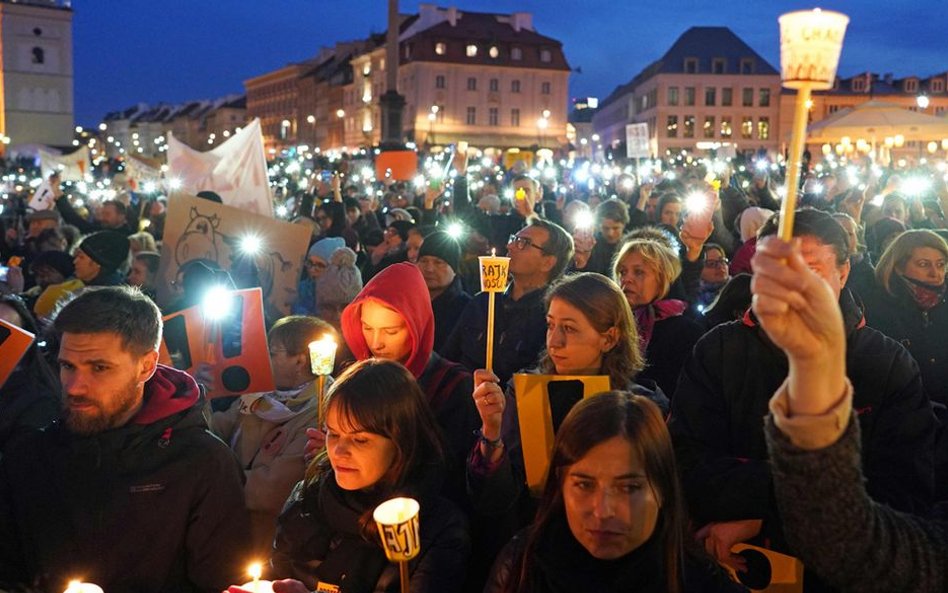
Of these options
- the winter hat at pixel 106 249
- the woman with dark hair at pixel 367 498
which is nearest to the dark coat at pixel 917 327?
the woman with dark hair at pixel 367 498

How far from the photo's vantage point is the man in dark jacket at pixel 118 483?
2789 millimetres

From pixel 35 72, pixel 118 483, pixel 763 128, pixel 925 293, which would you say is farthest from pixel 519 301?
pixel 763 128

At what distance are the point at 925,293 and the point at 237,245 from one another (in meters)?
5.20

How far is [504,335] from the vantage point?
16.3 ft

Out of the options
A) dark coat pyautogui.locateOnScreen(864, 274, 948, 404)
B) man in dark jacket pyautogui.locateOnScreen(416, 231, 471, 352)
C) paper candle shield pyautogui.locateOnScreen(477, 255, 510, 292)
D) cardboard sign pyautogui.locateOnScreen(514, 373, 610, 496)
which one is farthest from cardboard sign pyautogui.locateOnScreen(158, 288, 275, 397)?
dark coat pyautogui.locateOnScreen(864, 274, 948, 404)

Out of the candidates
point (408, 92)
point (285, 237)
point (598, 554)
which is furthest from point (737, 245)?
point (408, 92)

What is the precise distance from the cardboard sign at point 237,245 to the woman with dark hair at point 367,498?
4.46 m

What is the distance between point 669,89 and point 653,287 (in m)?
86.0

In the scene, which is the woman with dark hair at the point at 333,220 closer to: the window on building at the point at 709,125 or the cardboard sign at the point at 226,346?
the cardboard sign at the point at 226,346

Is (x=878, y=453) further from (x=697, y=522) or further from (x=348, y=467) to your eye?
(x=348, y=467)

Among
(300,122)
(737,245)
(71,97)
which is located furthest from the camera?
(300,122)

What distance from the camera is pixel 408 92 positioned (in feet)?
273

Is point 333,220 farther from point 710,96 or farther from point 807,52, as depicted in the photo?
point 710,96

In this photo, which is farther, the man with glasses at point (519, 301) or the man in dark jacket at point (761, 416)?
the man with glasses at point (519, 301)
